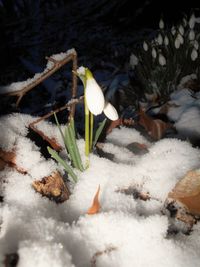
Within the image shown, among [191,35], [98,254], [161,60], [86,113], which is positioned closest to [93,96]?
[86,113]

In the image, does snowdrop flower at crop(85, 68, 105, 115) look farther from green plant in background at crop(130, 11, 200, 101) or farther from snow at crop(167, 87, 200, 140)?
green plant in background at crop(130, 11, 200, 101)

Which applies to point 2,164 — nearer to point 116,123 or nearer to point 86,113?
point 86,113

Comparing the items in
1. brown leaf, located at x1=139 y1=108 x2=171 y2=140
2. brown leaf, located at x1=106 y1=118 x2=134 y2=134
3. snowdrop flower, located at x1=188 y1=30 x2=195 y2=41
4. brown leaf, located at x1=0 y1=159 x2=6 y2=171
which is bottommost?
snowdrop flower, located at x1=188 y1=30 x2=195 y2=41

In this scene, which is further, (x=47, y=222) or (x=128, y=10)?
(x=128, y=10)

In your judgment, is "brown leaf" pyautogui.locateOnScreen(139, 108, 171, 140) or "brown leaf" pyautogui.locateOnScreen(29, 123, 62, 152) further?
"brown leaf" pyautogui.locateOnScreen(139, 108, 171, 140)

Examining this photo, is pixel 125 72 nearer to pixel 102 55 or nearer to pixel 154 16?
pixel 102 55

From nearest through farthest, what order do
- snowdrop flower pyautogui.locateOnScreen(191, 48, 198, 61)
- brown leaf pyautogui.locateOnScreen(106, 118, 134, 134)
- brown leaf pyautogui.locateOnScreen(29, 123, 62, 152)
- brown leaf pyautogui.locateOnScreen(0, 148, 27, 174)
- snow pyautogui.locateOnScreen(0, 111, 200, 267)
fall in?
1. snow pyautogui.locateOnScreen(0, 111, 200, 267)
2. brown leaf pyautogui.locateOnScreen(0, 148, 27, 174)
3. brown leaf pyautogui.locateOnScreen(29, 123, 62, 152)
4. brown leaf pyautogui.locateOnScreen(106, 118, 134, 134)
5. snowdrop flower pyautogui.locateOnScreen(191, 48, 198, 61)

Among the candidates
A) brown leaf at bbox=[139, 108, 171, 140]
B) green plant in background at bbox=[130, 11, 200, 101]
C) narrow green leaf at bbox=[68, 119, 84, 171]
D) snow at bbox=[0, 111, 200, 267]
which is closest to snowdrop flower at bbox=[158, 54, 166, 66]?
green plant in background at bbox=[130, 11, 200, 101]

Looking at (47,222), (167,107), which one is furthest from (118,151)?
(167,107)
